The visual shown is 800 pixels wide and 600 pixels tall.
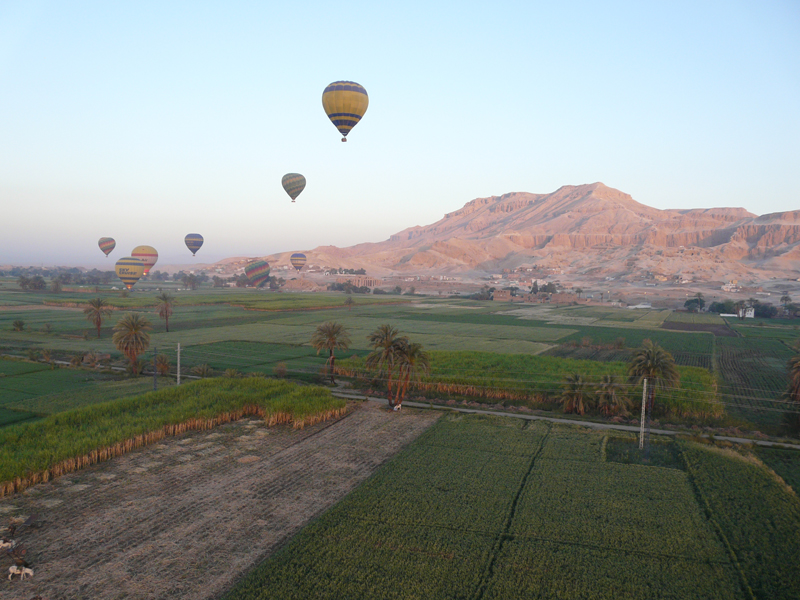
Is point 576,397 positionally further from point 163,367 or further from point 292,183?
point 292,183

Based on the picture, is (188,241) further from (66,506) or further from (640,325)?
(66,506)

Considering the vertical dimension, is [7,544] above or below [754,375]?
above

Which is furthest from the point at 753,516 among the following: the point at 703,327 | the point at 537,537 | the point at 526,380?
the point at 703,327

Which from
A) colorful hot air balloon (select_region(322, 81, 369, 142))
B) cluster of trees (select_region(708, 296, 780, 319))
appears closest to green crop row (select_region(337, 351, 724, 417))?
colorful hot air balloon (select_region(322, 81, 369, 142))

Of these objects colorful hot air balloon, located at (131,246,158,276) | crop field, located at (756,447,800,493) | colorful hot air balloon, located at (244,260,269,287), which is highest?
colorful hot air balloon, located at (131,246,158,276)

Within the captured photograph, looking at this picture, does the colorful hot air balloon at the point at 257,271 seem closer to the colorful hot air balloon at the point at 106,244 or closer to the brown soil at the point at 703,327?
the colorful hot air balloon at the point at 106,244

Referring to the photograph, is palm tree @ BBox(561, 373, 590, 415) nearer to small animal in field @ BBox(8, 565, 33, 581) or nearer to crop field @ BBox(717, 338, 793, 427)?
crop field @ BBox(717, 338, 793, 427)

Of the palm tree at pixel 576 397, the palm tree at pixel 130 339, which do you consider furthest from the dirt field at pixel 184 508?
the palm tree at pixel 130 339
